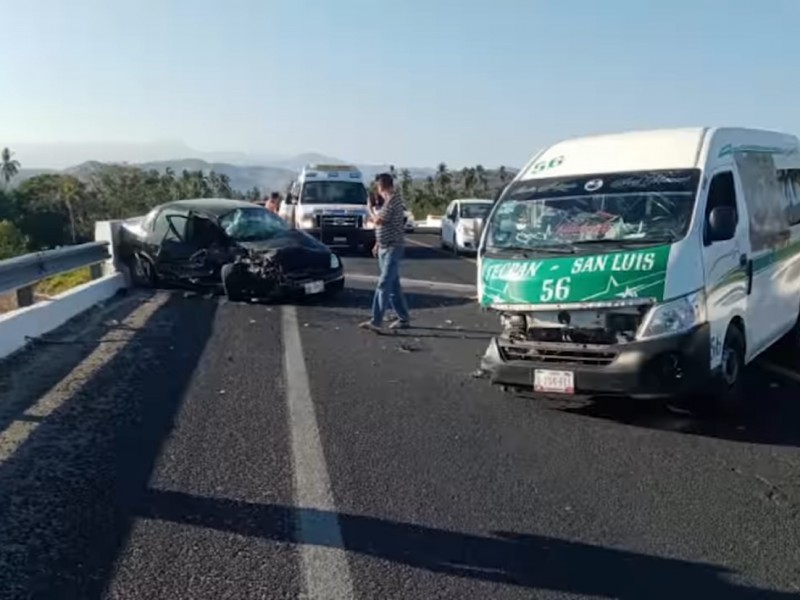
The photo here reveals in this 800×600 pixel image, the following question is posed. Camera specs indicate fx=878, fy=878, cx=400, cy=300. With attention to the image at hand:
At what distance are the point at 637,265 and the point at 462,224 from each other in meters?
18.9

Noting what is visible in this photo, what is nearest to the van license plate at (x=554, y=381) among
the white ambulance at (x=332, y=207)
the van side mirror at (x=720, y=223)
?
the van side mirror at (x=720, y=223)

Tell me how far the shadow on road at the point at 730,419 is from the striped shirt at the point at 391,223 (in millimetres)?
4218

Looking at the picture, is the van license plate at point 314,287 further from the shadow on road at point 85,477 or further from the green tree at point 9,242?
the green tree at point 9,242

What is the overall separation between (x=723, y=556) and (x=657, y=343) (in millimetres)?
2259

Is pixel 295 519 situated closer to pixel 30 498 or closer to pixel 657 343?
pixel 30 498

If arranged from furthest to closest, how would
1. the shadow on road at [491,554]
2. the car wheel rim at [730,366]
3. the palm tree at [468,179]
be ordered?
1. the palm tree at [468,179]
2. the car wheel rim at [730,366]
3. the shadow on road at [491,554]

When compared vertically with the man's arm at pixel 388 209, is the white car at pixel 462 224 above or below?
below

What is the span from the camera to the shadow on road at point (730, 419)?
6.21 m

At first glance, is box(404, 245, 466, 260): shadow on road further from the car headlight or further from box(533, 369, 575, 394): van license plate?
the car headlight

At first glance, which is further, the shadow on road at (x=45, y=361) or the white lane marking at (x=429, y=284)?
the white lane marking at (x=429, y=284)

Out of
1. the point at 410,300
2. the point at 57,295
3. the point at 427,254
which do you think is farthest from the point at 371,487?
the point at 427,254

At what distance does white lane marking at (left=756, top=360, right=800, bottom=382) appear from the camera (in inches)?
322

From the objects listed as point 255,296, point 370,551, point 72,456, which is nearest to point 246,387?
point 72,456

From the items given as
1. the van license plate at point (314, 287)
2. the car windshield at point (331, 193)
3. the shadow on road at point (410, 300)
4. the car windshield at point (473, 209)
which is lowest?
the shadow on road at point (410, 300)
